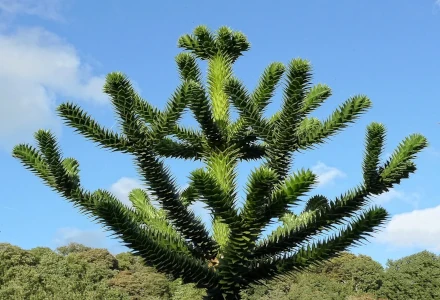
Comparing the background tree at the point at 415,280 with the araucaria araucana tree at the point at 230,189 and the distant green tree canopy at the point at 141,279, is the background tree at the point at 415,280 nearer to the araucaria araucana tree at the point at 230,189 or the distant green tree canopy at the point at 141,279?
the distant green tree canopy at the point at 141,279

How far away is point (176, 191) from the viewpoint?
6.24 meters

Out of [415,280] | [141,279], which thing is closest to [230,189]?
[141,279]

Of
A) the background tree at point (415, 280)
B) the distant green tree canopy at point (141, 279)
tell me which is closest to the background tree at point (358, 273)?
the distant green tree canopy at point (141, 279)

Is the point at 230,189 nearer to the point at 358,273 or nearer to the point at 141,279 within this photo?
the point at 141,279

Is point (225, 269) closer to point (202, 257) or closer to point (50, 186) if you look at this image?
point (202, 257)

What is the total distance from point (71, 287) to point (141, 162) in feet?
83.3

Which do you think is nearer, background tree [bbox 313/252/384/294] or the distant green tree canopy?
the distant green tree canopy

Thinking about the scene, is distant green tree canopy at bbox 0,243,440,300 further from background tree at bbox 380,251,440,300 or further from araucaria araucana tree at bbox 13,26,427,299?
araucaria araucana tree at bbox 13,26,427,299

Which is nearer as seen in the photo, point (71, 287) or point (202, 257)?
point (202, 257)

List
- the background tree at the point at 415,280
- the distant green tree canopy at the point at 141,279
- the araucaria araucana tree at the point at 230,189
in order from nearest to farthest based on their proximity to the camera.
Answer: the araucaria araucana tree at the point at 230,189 < the distant green tree canopy at the point at 141,279 < the background tree at the point at 415,280

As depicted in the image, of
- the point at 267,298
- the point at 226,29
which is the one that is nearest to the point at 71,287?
the point at 267,298

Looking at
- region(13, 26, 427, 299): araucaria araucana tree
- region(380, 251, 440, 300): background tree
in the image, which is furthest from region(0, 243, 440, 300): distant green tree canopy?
region(13, 26, 427, 299): araucaria araucana tree

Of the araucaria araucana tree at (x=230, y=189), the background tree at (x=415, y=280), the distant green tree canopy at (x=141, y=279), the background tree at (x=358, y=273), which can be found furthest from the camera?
the background tree at (x=358, y=273)

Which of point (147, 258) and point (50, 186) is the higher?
point (50, 186)
